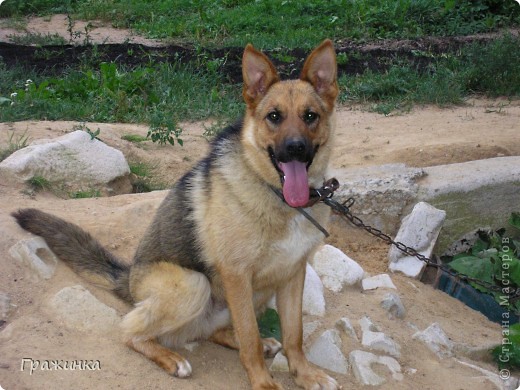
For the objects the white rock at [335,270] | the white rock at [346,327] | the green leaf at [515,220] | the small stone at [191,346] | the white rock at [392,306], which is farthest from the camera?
the green leaf at [515,220]

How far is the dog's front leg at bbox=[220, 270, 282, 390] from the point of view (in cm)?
386

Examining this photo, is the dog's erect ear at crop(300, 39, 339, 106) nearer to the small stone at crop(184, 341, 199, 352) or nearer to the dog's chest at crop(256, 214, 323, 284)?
the dog's chest at crop(256, 214, 323, 284)

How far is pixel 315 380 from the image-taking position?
4043mm

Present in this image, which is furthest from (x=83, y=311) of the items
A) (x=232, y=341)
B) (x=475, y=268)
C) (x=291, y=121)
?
(x=475, y=268)

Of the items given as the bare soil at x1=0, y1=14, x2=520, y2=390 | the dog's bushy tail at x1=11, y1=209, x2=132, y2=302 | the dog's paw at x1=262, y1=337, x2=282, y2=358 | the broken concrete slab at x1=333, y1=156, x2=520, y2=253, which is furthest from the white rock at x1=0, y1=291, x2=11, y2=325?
the broken concrete slab at x1=333, y1=156, x2=520, y2=253

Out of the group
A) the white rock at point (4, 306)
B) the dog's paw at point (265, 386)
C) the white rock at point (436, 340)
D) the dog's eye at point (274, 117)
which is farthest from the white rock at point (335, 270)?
the white rock at point (4, 306)

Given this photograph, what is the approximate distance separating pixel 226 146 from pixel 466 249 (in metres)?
2.97

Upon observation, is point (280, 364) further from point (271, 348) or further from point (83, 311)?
point (83, 311)

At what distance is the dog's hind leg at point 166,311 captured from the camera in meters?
3.92

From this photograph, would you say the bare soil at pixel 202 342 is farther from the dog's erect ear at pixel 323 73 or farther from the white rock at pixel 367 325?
the dog's erect ear at pixel 323 73

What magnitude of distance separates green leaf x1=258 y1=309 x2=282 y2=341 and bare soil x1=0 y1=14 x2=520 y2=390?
0.74 ft

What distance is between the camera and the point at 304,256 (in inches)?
158

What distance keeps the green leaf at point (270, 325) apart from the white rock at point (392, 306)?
818mm

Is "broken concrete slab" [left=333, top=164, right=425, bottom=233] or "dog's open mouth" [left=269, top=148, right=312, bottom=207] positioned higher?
"dog's open mouth" [left=269, top=148, right=312, bottom=207]
